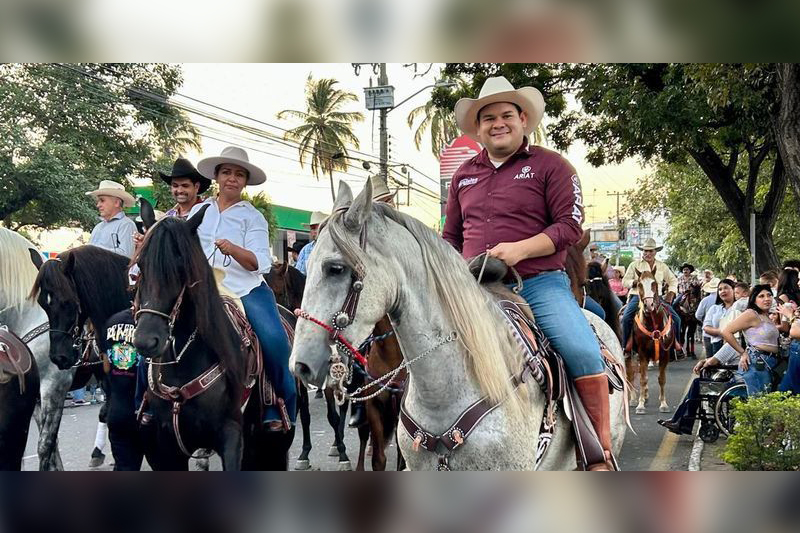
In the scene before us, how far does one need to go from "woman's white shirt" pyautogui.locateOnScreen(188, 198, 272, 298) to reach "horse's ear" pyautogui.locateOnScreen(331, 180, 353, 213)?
7.22 ft

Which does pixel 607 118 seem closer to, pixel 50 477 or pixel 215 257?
pixel 215 257

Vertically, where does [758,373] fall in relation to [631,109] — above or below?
below

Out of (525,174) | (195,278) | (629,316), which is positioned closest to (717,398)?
(629,316)

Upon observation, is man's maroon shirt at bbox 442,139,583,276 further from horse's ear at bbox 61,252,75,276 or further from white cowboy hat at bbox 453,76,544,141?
horse's ear at bbox 61,252,75,276

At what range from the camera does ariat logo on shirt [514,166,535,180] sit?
342 cm

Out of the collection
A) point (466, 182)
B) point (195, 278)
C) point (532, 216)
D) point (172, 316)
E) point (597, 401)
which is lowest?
point (597, 401)

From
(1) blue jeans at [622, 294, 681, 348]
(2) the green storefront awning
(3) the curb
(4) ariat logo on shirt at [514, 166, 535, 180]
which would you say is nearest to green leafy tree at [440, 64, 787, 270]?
(1) blue jeans at [622, 294, 681, 348]

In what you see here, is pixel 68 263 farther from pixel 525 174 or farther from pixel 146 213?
pixel 525 174

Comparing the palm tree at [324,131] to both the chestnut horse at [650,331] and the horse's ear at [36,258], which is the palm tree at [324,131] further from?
the chestnut horse at [650,331]

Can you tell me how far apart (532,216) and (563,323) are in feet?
1.73

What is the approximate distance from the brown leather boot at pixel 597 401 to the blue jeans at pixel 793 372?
4.68 metres

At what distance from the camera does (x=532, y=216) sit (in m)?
3.46
